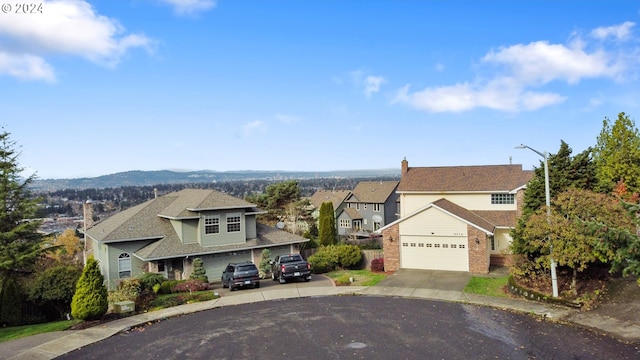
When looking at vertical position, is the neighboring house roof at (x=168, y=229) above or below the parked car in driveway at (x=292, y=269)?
above

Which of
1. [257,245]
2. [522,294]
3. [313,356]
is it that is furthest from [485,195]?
[313,356]

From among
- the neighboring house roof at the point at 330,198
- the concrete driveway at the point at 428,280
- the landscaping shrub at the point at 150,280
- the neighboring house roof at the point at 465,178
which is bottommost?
the concrete driveway at the point at 428,280

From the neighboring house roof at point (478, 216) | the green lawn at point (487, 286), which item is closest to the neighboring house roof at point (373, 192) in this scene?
the neighboring house roof at point (478, 216)

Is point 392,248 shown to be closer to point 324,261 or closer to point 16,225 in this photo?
point 324,261

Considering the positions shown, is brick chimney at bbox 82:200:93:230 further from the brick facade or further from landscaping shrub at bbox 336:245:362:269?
the brick facade

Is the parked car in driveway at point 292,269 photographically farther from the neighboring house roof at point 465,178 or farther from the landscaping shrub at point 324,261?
the neighboring house roof at point 465,178

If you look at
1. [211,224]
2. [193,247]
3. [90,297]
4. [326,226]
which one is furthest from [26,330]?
[326,226]

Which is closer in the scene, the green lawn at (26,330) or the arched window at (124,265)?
the green lawn at (26,330)

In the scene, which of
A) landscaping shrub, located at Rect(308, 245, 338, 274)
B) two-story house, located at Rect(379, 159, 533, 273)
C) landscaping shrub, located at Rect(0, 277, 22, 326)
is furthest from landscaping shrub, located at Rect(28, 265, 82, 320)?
two-story house, located at Rect(379, 159, 533, 273)

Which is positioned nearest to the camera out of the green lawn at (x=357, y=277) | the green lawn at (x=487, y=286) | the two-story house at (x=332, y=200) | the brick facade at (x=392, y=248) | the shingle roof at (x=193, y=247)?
the green lawn at (x=487, y=286)
